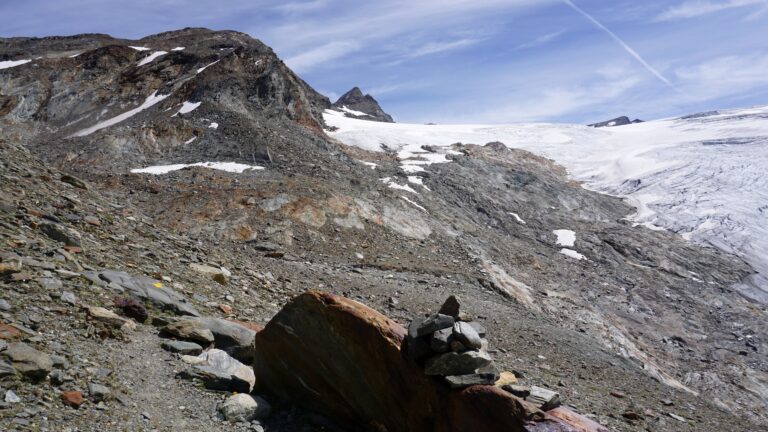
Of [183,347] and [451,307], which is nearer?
[451,307]

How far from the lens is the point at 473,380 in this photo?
741cm

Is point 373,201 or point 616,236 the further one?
point 616,236

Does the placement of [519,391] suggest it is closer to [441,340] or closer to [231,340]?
[441,340]

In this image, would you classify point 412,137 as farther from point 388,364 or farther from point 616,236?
point 388,364

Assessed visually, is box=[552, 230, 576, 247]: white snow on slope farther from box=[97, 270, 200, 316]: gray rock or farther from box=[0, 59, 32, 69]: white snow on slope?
box=[0, 59, 32, 69]: white snow on slope

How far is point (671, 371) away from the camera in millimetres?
23078

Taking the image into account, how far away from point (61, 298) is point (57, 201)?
18.4ft

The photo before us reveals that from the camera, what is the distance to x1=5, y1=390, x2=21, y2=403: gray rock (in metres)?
6.18

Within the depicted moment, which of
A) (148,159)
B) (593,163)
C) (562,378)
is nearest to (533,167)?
(593,163)

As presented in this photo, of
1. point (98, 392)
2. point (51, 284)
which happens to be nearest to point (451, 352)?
point (98, 392)

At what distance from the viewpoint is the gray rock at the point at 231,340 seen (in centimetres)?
988

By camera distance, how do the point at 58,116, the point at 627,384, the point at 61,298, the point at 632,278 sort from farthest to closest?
the point at 58,116 → the point at 632,278 → the point at 627,384 → the point at 61,298

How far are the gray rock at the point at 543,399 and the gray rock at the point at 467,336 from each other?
0.94 m

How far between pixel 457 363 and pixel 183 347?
4606 mm
